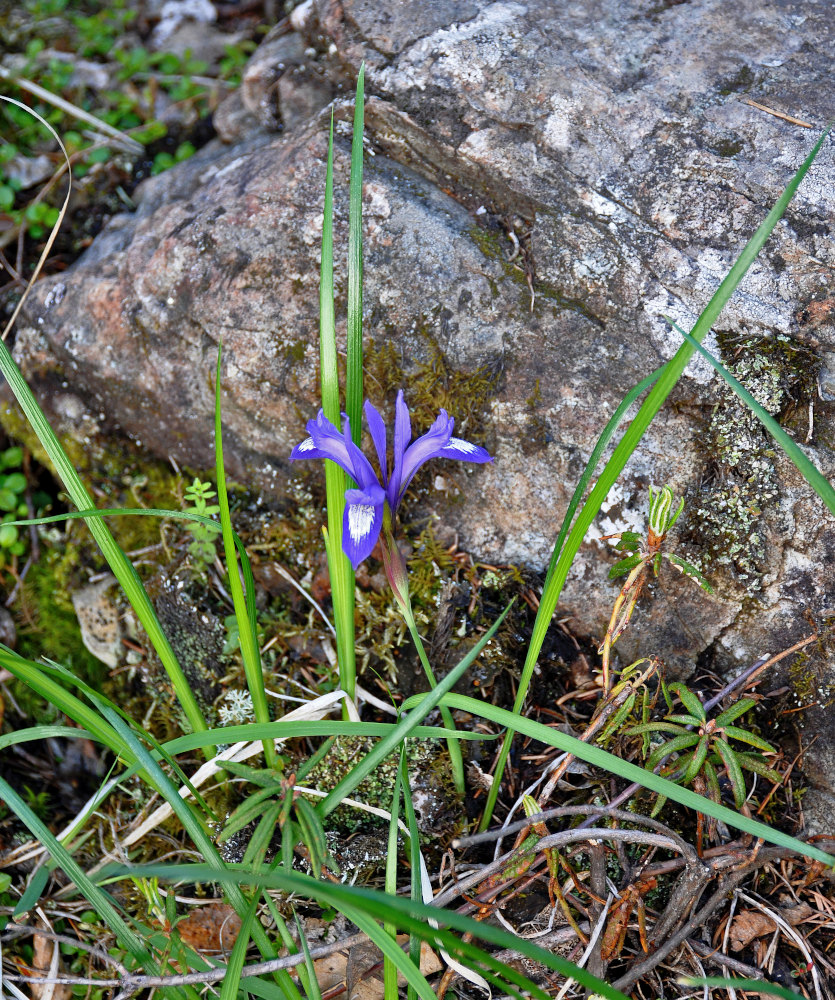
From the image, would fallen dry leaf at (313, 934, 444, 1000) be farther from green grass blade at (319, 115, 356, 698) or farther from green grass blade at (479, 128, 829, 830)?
green grass blade at (319, 115, 356, 698)

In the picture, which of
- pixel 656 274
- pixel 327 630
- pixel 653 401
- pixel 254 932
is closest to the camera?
pixel 653 401

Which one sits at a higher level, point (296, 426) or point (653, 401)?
point (653, 401)

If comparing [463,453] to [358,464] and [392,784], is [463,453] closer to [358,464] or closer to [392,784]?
[358,464]

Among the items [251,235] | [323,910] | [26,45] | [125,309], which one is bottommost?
[323,910]

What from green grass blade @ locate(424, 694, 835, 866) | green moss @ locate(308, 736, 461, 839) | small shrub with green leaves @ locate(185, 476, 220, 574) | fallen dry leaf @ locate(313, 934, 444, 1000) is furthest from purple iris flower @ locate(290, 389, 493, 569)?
fallen dry leaf @ locate(313, 934, 444, 1000)

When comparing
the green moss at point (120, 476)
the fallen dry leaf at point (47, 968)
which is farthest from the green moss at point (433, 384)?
the fallen dry leaf at point (47, 968)

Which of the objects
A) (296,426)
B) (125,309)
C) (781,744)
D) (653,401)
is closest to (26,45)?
(125,309)

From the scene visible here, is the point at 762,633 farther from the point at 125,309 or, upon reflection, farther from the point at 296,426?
the point at 125,309
